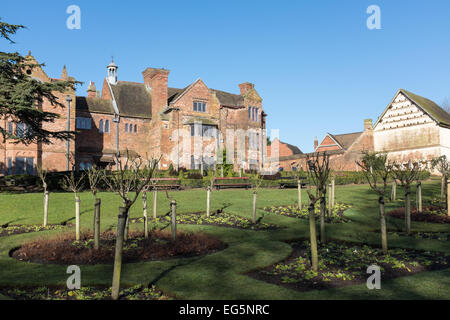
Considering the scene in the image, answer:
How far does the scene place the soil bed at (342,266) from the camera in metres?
7.87

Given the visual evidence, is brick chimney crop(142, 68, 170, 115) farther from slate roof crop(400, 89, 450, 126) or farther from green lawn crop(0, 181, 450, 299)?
slate roof crop(400, 89, 450, 126)

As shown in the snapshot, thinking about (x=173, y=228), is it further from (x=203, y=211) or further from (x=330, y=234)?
(x=203, y=211)

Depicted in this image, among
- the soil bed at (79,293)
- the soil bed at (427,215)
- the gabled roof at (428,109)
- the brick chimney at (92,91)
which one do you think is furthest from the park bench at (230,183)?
the brick chimney at (92,91)

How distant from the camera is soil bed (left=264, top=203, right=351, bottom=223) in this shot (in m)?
16.8

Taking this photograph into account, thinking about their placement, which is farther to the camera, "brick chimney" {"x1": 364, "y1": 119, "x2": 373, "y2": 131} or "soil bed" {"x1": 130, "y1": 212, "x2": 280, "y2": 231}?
"brick chimney" {"x1": 364, "y1": 119, "x2": 373, "y2": 131}

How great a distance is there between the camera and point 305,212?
1873 cm

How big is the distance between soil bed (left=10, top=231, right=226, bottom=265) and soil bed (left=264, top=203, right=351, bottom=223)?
6.86m

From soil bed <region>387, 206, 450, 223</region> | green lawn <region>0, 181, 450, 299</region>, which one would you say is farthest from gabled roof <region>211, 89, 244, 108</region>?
soil bed <region>387, 206, 450, 223</region>

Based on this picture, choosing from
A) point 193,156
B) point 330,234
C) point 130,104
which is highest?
point 130,104

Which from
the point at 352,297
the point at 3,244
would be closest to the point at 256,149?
the point at 3,244

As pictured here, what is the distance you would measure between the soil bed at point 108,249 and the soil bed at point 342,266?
8.57 feet

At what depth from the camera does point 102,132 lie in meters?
47.4

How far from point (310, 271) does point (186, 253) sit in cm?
369
